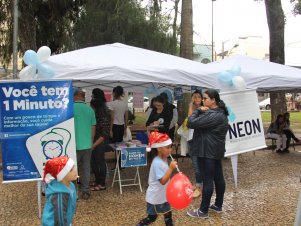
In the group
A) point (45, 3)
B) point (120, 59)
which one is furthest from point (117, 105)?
point (45, 3)

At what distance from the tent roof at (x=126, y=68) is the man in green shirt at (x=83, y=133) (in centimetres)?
45

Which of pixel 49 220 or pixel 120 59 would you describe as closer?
pixel 49 220

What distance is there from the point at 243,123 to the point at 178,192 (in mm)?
3356

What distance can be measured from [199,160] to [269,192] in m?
2.27

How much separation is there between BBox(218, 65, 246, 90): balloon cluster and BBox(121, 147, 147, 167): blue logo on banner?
5.97ft

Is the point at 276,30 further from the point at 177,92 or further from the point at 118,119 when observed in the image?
the point at 118,119

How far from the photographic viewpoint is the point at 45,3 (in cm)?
1196

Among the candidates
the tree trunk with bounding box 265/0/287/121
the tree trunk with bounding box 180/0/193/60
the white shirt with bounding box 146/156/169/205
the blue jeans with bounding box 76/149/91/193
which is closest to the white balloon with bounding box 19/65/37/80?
the blue jeans with bounding box 76/149/91/193

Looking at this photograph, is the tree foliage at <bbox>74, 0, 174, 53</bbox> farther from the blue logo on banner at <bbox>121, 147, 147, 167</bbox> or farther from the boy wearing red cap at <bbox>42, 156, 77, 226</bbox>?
the boy wearing red cap at <bbox>42, 156, 77, 226</bbox>

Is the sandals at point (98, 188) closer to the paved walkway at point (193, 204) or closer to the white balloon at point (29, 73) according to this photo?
the paved walkway at point (193, 204)

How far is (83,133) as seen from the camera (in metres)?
6.32

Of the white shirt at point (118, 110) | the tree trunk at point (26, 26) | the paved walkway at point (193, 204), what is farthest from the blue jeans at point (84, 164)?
the tree trunk at point (26, 26)

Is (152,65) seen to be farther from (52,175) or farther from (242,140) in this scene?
(52,175)

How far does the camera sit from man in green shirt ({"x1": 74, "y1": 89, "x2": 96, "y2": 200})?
629cm
